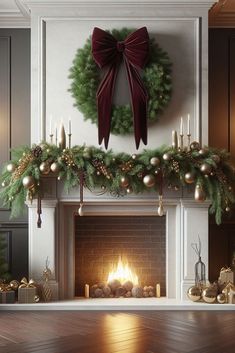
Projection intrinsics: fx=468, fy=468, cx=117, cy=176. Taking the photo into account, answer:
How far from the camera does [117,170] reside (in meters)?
3.93

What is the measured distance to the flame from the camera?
173 inches

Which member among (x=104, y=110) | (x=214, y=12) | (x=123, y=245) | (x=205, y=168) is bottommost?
(x=123, y=245)

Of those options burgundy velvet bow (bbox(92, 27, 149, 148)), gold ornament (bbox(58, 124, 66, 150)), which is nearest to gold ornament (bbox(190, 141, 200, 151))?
burgundy velvet bow (bbox(92, 27, 149, 148))

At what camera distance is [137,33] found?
4.10 m

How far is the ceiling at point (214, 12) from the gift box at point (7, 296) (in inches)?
101

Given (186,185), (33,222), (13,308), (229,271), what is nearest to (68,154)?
(33,222)

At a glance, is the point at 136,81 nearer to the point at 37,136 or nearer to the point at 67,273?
the point at 37,136

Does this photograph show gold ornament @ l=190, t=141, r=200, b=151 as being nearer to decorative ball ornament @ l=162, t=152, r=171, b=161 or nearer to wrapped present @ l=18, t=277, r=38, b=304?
decorative ball ornament @ l=162, t=152, r=171, b=161

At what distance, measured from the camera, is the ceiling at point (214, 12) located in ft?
14.0

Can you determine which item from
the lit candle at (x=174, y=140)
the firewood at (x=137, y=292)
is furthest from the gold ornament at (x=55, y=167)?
the firewood at (x=137, y=292)

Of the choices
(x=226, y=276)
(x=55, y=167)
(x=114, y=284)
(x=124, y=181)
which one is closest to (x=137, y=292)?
(x=114, y=284)

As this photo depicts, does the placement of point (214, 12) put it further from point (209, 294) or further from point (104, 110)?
point (209, 294)

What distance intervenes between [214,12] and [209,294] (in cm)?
258

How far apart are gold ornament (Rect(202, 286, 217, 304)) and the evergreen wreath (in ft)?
5.00
